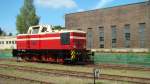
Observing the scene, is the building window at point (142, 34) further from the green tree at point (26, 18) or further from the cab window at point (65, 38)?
the green tree at point (26, 18)

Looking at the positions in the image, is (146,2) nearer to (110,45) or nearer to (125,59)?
(110,45)

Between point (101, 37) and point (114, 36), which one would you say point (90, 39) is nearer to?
point (101, 37)

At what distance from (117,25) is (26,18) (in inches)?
1645

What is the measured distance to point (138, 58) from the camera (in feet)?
81.1

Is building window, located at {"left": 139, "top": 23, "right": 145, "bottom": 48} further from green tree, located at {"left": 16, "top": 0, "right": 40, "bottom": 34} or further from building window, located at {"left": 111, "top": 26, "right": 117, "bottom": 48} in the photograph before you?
green tree, located at {"left": 16, "top": 0, "right": 40, "bottom": 34}

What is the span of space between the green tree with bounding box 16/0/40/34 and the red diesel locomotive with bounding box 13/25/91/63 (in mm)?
53293

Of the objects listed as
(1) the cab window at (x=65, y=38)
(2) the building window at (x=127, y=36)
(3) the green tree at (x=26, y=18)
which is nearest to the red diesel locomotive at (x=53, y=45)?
(1) the cab window at (x=65, y=38)

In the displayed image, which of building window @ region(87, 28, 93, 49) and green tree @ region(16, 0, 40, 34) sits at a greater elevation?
green tree @ region(16, 0, 40, 34)

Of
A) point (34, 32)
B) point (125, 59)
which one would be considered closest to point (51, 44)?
point (34, 32)

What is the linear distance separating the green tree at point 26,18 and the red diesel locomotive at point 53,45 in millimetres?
53293

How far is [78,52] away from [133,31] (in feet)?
76.6

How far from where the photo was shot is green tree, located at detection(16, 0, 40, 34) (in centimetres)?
8312

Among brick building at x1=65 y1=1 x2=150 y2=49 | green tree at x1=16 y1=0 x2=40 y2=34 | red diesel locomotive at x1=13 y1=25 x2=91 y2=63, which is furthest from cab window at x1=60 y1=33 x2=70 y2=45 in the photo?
green tree at x1=16 y1=0 x2=40 y2=34

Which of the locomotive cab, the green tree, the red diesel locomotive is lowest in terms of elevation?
the red diesel locomotive
